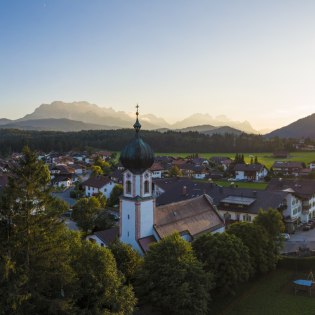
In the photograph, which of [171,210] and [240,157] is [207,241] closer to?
[171,210]

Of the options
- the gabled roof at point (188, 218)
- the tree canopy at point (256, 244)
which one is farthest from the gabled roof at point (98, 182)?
the tree canopy at point (256, 244)

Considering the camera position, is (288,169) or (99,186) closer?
(99,186)

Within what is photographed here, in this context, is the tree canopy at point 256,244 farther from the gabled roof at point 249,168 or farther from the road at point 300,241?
the gabled roof at point 249,168

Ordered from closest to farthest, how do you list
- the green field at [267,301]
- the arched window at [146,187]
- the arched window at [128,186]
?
the green field at [267,301] < the arched window at [128,186] < the arched window at [146,187]

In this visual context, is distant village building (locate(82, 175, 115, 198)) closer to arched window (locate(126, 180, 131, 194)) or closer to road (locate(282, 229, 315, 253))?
road (locate(282, 229, 315, 253))

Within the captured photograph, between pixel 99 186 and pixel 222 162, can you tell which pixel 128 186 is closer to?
pixel 99 186

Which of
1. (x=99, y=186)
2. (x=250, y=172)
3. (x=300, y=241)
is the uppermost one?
(x=250, y=172)

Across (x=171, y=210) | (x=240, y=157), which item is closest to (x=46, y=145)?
(x=240, y=157)

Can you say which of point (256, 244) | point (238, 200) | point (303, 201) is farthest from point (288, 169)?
point (256, 244)
